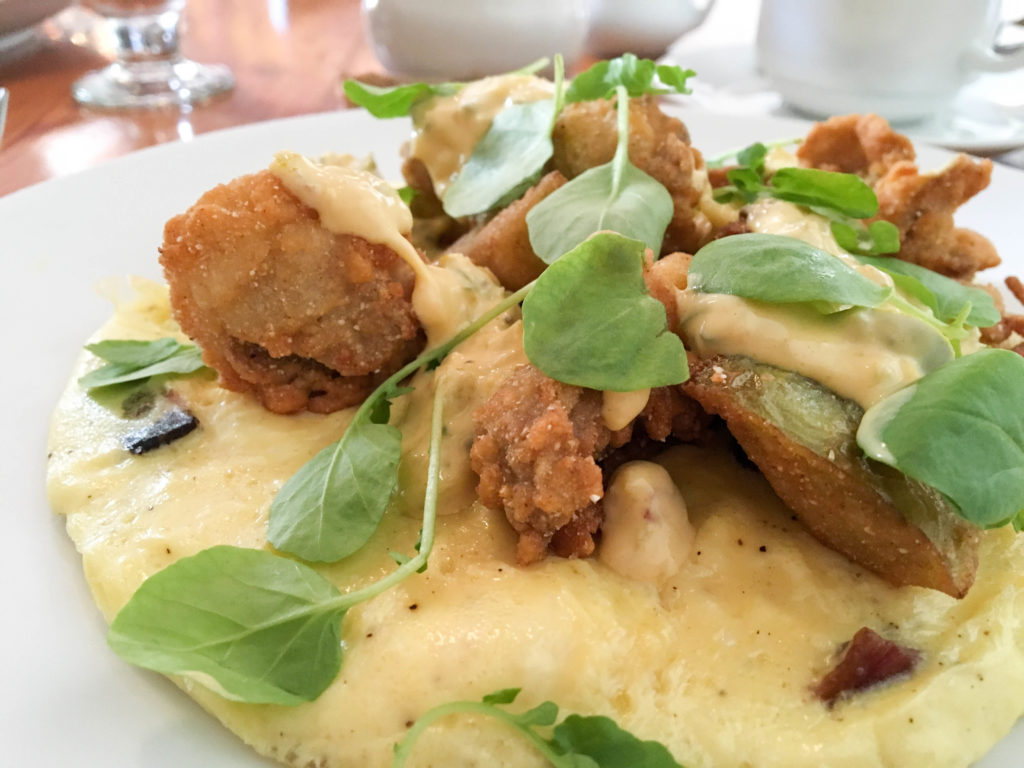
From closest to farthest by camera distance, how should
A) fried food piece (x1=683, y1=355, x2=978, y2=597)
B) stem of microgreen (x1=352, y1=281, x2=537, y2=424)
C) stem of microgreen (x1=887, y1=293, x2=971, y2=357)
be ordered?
fried food piece (x1=683, y1=355, x2=978, y2=597) < stem of microgreen (x1=887, y1=293, x2=971, y2=357) < stem of microgreen (x1=352, y1=281, x2=537, y2=424)

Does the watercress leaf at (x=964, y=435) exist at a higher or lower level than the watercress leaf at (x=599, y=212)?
lower

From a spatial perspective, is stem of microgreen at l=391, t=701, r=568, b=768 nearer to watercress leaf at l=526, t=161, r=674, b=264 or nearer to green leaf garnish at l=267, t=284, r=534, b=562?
green leaf garnish at l=267, t=284, r=534, b=562

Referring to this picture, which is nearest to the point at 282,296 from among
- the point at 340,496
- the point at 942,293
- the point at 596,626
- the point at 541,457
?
the point at 340,496

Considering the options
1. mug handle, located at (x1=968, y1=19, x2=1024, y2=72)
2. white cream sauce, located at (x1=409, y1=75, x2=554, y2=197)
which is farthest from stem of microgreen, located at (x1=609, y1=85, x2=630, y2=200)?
mug handle, located at (x1=968, y1=19, x2=1024, y2=72)

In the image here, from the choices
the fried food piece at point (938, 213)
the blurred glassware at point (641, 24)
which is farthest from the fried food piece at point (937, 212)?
the blurred glassware at point (641, 24)

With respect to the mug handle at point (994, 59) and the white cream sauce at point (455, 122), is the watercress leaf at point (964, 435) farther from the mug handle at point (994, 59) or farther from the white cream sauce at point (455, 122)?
the mug handle at point (994, 59)

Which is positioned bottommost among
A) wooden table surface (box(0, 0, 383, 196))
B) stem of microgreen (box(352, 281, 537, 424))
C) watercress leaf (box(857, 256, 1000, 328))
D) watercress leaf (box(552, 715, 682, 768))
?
wooden table surface (box(0, 0, 383, 196))
